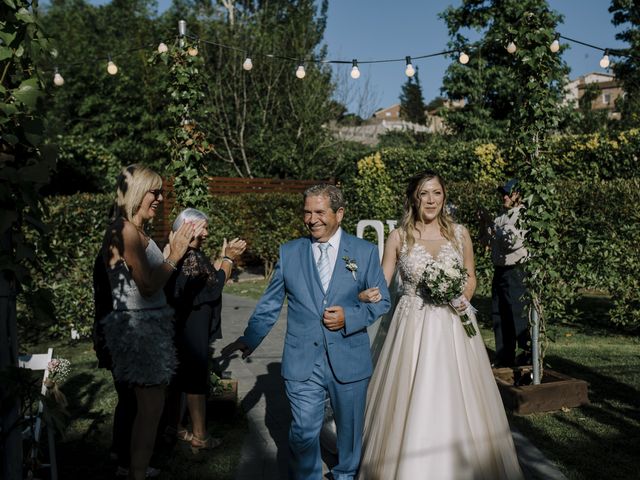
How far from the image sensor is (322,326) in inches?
153

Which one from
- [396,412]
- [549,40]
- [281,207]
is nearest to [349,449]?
[396,412]

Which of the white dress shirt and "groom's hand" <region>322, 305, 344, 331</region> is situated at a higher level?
the white dress shirt

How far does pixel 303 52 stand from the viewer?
85.1ft

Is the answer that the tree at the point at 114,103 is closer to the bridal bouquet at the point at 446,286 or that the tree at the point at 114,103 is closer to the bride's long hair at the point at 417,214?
the bride's long hair at the point at 417,214

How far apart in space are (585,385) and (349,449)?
301cm

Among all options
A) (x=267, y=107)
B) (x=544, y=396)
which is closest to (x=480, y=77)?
(x=267, y=107)

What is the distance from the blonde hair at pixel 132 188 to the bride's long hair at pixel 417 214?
2.01m

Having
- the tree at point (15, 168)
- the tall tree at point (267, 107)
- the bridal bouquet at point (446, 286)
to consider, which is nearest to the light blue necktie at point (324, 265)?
the bridal bouquet at point (446, 286)

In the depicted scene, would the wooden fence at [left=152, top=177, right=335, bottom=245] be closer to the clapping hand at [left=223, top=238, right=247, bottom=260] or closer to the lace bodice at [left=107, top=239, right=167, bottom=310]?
the clapping hand at [left=223, top=238, right=247, bottom=260]

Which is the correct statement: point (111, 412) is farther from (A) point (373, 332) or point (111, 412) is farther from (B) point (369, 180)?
(B) point (369, 180)

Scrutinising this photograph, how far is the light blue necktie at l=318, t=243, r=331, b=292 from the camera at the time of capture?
158 inches

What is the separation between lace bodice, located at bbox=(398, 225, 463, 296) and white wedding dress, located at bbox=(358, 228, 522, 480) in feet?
0.04

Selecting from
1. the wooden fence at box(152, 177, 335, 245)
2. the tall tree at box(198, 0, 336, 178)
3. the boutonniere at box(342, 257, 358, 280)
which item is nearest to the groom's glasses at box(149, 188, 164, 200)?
the boutonniere at box(342, 257, 358, 280)

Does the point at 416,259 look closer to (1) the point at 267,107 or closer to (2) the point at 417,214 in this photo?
(2) the point at 417,214
